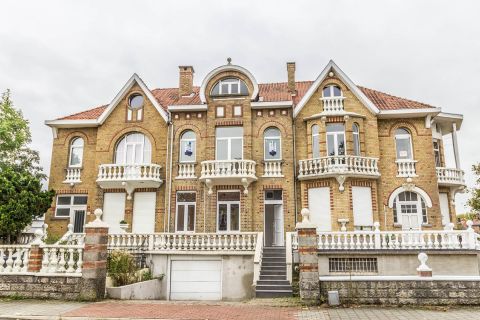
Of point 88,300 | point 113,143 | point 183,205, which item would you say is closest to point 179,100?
point 113,143

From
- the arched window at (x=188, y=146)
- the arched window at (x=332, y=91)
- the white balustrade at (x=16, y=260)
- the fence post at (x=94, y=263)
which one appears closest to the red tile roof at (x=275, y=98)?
the arched window at (x=332, y=91)

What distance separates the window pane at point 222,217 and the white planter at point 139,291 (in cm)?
481

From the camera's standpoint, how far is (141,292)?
46.1ft

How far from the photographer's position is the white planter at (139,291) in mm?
12258

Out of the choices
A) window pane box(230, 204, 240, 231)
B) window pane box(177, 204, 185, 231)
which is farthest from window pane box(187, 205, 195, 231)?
window pane box(230, 204, 240, 231)

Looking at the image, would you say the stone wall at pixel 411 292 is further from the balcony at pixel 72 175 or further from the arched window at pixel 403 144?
the balcony at pixel 72 175

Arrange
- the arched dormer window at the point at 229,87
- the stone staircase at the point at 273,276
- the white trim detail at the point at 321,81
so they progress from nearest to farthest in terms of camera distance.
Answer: the stone staircase at the point at 273,276 < the white trim detail at the point at 321,81 < the arched dormer window at the point at 229,87

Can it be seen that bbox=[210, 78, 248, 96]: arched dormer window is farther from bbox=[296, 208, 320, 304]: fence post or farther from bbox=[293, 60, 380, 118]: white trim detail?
bbox=[296, 208, 320, 304]: fence post

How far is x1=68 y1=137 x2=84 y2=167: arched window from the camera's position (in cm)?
2259

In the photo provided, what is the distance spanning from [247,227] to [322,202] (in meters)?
4.13

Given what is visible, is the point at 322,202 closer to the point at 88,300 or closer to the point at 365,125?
the point at 365,125

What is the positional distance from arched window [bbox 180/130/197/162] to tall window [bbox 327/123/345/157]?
7.47 m

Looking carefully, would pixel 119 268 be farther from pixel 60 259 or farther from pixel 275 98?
pixel 275 98

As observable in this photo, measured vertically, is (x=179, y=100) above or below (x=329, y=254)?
above
